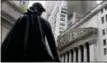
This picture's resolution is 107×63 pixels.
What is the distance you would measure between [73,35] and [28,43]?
30174 millimetres

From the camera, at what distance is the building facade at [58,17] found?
29.5m

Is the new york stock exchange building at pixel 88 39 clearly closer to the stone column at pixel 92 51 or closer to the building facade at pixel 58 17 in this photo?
the stone column at pixel 92 51

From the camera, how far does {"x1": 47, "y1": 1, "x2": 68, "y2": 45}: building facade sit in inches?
1160

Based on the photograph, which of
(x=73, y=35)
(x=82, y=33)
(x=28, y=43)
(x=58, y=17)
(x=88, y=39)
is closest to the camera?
(x=28, y=43)

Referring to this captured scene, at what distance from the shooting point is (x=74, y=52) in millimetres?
33344

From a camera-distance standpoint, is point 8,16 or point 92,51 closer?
point 8,16

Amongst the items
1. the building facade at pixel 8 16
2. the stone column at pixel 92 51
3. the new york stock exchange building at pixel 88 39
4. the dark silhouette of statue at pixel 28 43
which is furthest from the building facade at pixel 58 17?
the dark silhouette of statue at pixel 28 43

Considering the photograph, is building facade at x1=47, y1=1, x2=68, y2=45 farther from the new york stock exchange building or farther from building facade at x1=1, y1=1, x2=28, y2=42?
building facade at x1=1, y1=1, x2=28, y2=42

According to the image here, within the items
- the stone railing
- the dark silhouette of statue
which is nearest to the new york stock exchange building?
the stone railing

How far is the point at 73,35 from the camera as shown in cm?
3281

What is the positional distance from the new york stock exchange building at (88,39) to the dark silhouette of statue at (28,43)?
73.7ft

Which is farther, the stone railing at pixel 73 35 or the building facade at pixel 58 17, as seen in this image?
the building facade at pixel 58 17

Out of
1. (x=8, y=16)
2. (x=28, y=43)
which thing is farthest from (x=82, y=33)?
(x=28, y=43)

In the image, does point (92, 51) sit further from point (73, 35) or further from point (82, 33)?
point (73, 35)
